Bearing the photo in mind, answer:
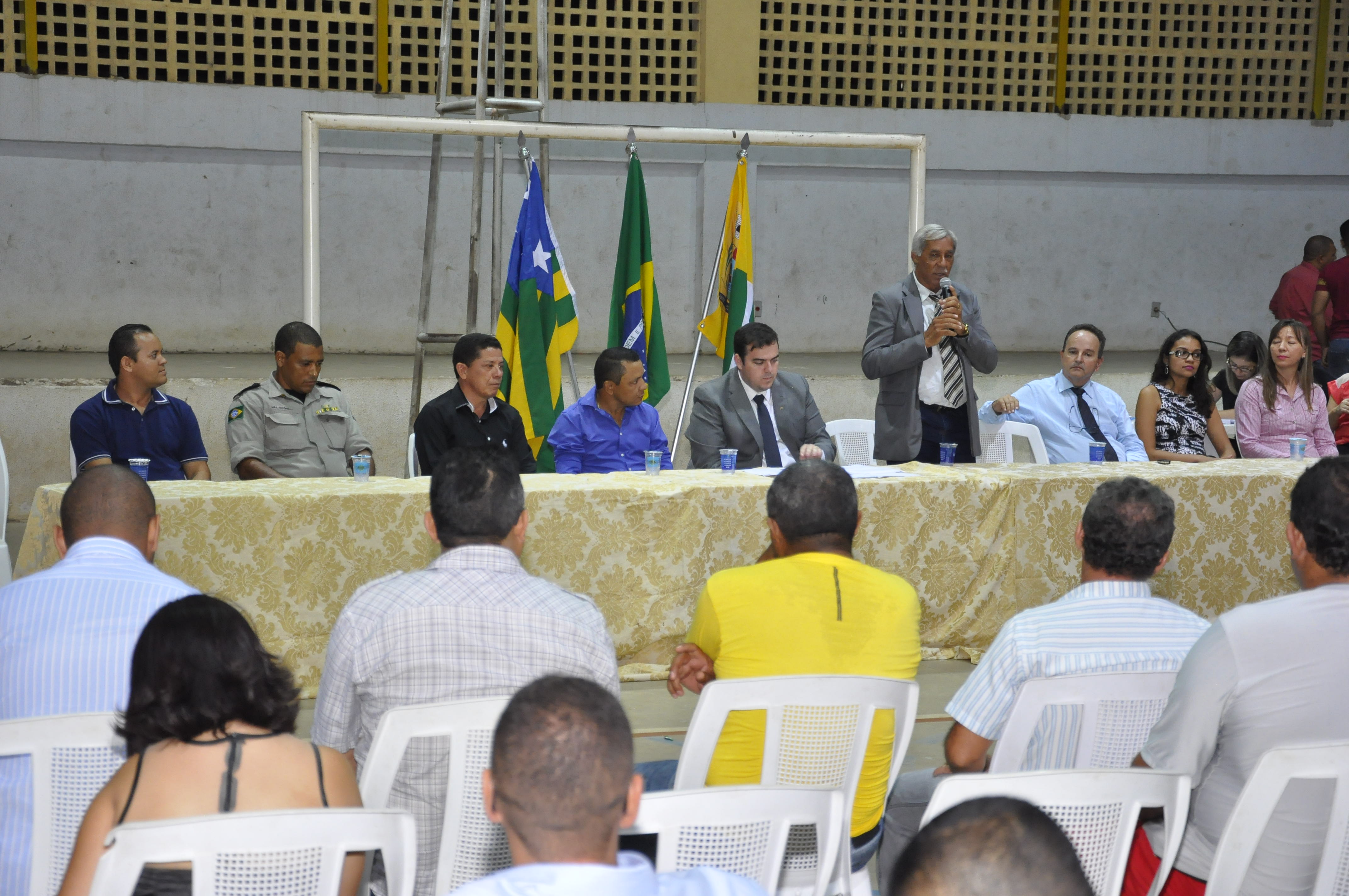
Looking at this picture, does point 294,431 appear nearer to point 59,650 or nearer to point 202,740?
point 59,650

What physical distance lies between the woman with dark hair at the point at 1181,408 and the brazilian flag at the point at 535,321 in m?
2.57

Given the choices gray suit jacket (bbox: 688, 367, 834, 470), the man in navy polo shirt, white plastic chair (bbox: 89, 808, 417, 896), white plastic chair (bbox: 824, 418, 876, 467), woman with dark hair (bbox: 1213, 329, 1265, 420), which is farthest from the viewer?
woman with dark hair (bbox: 1213, 329, 1265, 420)

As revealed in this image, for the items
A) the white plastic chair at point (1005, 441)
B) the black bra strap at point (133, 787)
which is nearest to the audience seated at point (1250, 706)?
the black bra strap at point (133, 787)

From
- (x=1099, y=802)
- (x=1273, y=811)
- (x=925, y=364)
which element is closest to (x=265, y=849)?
(x=1099, y=802)

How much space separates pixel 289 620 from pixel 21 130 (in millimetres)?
5911

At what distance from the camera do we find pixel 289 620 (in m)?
4.00

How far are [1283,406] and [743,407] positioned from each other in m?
2.47

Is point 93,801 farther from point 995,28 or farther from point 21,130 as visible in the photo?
point 995,28

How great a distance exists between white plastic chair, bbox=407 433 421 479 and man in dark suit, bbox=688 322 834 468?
3.49 feet

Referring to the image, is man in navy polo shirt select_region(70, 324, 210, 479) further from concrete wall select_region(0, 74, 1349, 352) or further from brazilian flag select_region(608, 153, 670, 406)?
concrete wall select_region(0, 74, 1349, 352)

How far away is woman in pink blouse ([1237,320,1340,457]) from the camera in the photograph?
5555mm

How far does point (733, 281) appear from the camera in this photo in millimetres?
6059

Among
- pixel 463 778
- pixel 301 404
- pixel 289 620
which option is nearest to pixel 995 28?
pixel 301 404

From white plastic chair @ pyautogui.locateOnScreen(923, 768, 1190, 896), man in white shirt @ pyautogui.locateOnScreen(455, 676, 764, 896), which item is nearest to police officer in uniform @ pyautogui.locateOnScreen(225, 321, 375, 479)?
white plastic chair @ pyautogui.locateOnScreen(923, 768, 1190, 896)
